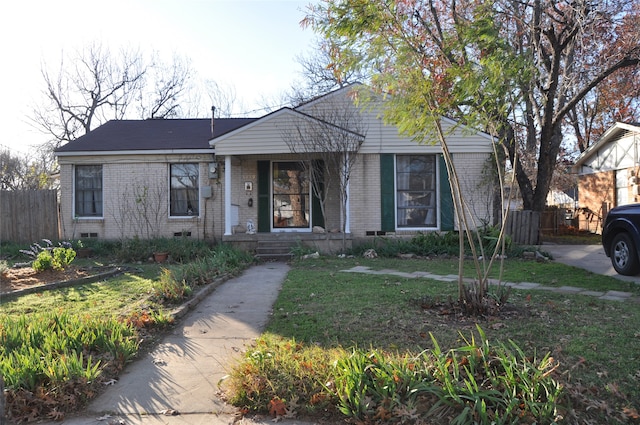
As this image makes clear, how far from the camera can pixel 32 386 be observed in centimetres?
331

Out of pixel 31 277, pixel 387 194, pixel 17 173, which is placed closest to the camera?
pixel 31 277

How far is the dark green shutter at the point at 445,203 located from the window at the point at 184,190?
24.6 ft

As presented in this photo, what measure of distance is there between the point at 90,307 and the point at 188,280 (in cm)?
152

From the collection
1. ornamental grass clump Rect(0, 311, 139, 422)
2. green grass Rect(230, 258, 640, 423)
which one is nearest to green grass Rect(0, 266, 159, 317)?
ornamental grass clump Rect(0, 311, 139, 422)

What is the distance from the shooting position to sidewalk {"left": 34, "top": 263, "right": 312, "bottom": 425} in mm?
3172

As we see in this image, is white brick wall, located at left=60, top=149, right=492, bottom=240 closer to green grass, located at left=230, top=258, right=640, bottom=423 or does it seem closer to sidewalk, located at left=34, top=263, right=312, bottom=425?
green grass, located at left=230, top=258, right=640, bottom=423

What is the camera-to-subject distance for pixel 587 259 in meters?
10.7

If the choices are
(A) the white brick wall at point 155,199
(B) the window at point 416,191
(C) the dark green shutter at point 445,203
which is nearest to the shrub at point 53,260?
(A) the white brick wall at point 155,199

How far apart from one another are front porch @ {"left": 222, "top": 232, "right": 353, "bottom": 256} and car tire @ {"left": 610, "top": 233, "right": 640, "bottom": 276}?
612cm

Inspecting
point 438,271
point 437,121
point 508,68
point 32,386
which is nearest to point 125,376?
point 32,386

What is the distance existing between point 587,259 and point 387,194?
17.5ft

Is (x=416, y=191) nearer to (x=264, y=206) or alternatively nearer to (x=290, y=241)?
(x=290, y=241)

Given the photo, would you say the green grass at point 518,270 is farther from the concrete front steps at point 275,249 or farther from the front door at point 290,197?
the front door at point 290,197

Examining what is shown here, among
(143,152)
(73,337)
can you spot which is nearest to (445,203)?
(143,152)
